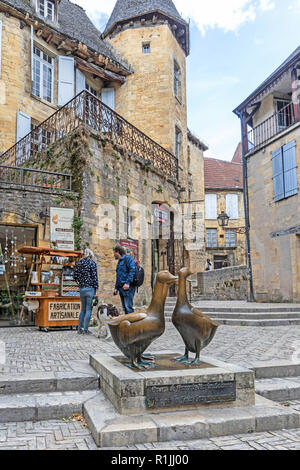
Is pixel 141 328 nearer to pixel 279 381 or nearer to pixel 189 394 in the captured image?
pixel 189 394

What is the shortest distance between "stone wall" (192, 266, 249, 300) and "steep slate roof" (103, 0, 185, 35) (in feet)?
41.6

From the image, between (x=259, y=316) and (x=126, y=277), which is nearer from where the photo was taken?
(x=126, y=277)

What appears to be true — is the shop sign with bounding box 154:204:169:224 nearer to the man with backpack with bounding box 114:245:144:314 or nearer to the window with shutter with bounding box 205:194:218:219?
the man with backpack with bounding box 114:245:144:314

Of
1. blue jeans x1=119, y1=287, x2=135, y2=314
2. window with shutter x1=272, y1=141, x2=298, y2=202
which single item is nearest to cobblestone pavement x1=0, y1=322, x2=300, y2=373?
blue jeans x1=119, y1=287, x2=135, y2=314

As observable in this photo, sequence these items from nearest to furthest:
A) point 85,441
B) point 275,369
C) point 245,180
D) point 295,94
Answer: point 85,441
point 275,369
point 295,94
point 245,180

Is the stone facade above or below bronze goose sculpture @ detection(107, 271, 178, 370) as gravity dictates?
above

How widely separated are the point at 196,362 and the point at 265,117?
47.9ft

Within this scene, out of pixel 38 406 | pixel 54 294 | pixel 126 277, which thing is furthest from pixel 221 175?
pixel 38 406

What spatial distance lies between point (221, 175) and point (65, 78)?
19.8m

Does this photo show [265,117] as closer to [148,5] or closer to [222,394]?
[148,5]

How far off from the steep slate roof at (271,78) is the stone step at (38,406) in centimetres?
1386

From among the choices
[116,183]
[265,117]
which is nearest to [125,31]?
[265,117]

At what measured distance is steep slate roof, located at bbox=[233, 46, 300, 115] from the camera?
13922mm

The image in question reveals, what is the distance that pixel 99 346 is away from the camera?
628cm
